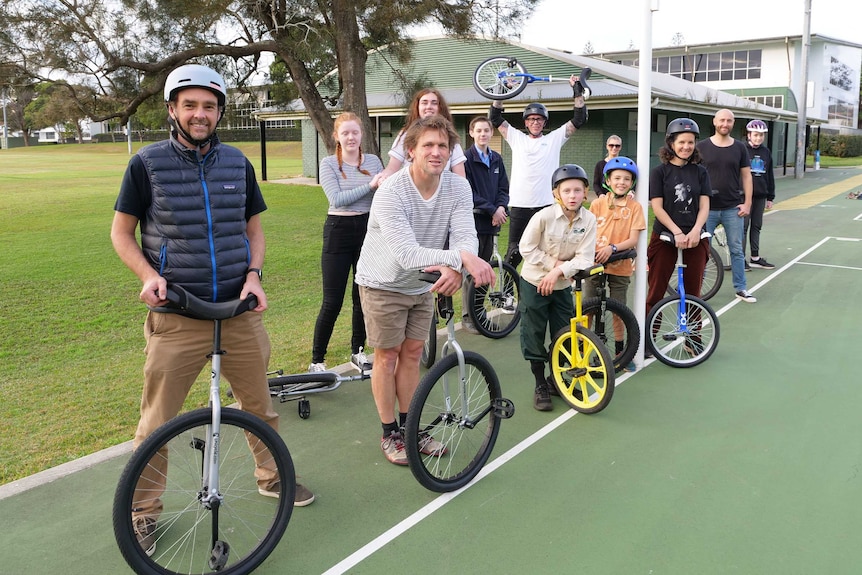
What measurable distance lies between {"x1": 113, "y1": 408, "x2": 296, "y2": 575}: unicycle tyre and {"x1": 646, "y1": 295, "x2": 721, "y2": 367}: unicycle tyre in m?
3.39

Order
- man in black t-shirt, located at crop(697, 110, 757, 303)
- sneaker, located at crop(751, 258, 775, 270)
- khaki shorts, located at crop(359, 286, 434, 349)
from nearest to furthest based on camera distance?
khaki shorts, located at crop(359, 286, 434, 349) < man in black t-shirt, located at crop(697, 110, 757, 303) < sneaker, located at crop(751, 258, 775, 270)

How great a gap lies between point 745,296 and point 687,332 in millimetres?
2703

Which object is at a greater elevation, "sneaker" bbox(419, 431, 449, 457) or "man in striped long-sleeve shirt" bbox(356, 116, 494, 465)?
"man in striped long-sleeve shirt" bbox(356, 116, 494, 465)

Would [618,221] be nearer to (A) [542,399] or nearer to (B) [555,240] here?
(B) [555,240]

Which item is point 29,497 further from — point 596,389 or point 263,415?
point 596,389

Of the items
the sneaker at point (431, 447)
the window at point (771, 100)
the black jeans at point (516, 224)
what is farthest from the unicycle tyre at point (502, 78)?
the window at point (771, 100)

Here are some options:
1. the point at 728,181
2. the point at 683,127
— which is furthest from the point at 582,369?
the point at 728,181

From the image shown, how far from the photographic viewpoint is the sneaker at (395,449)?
394 centimetres

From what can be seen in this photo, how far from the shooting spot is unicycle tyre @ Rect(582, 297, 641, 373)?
4.96m

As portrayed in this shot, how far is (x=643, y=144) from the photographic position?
17.1 feet

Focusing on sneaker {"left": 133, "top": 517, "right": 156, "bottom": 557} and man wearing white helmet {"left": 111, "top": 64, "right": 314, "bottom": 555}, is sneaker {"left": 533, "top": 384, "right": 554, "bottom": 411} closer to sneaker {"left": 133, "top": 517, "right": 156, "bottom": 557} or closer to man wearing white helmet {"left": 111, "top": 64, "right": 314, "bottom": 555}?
man wearing white helmet {"left": 111, "top": 64, "right": 314, "bottom": 555}

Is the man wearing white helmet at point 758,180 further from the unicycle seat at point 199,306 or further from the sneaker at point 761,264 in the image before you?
the unicycle seat at point 199,306

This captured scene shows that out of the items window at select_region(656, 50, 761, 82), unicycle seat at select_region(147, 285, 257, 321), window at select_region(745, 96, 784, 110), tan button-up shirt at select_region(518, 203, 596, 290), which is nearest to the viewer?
unicycle seat at select_region(147, 285, 257, 321)

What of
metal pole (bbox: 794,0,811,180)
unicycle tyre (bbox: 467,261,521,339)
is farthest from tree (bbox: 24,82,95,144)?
metal pole (bbox: 794,0,811,180)
